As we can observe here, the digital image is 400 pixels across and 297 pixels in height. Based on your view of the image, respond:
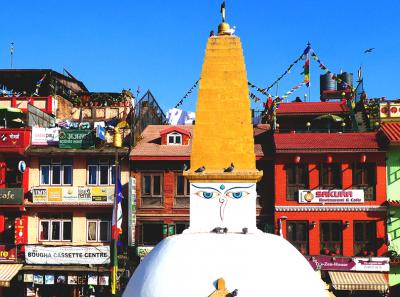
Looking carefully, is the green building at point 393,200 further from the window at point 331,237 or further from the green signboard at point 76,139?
the green signboard at point 76,139

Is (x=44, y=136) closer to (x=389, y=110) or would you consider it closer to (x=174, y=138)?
Result: (x=174, y=138)

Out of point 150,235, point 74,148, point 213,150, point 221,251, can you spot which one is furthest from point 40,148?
point 221,251

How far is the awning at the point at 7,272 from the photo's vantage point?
2969cm

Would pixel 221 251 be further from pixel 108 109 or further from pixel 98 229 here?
pixel 108 109

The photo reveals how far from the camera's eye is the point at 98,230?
31266 mm

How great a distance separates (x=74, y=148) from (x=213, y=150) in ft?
58.6

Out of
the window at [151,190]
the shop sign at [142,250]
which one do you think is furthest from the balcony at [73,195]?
the shop sign at [142,250]

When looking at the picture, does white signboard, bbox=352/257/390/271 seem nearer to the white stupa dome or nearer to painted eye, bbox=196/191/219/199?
the white stupa dome

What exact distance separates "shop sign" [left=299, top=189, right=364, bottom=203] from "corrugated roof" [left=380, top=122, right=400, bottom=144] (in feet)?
9.69

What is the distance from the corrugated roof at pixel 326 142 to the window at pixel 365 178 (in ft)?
3.38

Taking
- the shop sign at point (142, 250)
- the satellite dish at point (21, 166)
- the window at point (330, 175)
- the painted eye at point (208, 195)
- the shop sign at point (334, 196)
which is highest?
the satellite dish at point (21, 166)

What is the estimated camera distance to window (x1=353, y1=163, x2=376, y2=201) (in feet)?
97.0

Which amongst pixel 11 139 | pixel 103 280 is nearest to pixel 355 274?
pixel 103 280

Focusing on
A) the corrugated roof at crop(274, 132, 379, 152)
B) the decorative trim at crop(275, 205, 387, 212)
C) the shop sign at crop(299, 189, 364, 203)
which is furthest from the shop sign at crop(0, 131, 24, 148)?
the shop sign at crop(299, 189, 364, 203)
